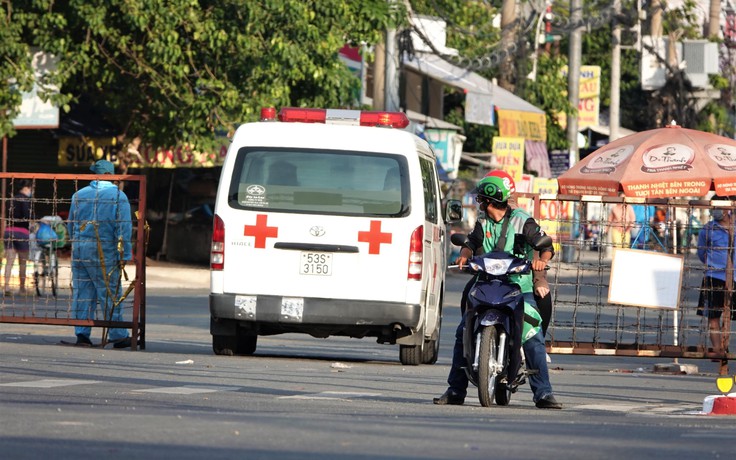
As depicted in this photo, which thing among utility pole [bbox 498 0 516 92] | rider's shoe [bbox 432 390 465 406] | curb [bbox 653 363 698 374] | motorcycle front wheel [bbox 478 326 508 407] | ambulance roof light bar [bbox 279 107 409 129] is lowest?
curb [bbox 653 363 698 374]

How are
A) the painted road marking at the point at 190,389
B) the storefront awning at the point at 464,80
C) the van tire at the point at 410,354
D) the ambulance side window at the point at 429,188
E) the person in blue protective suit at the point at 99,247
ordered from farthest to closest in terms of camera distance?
the storefront awning at the point at 464,80 < the person in blue protective suit at the point at 99,247 < the van tire at the point at 410,354 < the ambulance side window at the point at 429,188 < the painted road marking at the point at 190,389

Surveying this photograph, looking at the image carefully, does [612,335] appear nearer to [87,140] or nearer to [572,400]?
[572,400]

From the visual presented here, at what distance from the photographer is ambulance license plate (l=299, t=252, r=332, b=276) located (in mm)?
14523

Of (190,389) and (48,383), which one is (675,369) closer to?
(190,389)

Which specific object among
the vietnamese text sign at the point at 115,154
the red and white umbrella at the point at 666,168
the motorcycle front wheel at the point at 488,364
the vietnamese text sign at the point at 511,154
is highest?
the vietnamese text sign at the point at 511,154

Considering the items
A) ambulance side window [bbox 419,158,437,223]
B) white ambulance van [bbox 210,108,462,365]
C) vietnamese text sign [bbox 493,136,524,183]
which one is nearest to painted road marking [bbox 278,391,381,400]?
white ambulance van [bbox 210,108,462,365]

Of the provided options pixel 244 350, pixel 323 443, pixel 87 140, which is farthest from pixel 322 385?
pixel 87 140

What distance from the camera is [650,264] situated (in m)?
14.6

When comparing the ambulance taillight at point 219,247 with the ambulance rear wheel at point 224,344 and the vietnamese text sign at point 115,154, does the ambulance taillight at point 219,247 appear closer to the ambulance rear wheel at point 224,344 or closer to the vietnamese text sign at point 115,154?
the ambulance rear wheel at point 224,344

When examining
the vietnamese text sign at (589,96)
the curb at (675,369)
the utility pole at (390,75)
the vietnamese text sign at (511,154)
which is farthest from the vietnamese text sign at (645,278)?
the vietnamese text sign at (589,96)

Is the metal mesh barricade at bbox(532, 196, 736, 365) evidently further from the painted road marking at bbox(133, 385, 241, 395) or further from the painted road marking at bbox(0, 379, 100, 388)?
the painted road marking at bbox(0, 379, 100, 388)

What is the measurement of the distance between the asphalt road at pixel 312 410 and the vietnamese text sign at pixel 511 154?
21160 millimetres

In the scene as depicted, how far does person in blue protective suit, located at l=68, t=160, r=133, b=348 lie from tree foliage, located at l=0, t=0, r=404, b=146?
11021 millimetres

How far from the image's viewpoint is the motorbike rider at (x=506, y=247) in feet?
35.4
